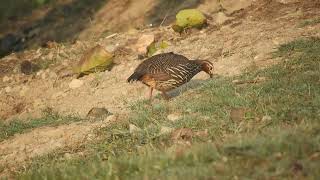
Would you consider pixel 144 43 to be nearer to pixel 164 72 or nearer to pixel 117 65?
pixel 117 65

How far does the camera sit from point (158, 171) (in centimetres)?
484

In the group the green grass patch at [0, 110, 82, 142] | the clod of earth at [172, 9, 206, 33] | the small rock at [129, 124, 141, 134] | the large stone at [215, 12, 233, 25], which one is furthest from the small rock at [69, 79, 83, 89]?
the small rock at [129, 124, 141, 134]

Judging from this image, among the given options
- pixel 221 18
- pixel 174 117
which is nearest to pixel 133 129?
pixel 174 117

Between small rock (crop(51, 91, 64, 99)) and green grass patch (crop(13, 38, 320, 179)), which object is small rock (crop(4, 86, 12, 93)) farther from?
green grass patch (crop(13, 38, 320, 179))

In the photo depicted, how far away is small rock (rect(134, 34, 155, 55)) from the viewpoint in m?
13.1

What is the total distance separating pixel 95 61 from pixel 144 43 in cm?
137

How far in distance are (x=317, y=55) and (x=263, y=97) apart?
6.83ft

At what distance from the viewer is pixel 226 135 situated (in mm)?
6133

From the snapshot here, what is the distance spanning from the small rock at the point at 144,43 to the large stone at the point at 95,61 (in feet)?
3.08

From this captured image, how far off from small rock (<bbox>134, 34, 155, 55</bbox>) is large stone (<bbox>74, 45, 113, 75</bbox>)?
94 centimetres

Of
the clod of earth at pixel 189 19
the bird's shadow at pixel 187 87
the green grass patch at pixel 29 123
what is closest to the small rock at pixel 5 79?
the green grass patch at pixel 29 123

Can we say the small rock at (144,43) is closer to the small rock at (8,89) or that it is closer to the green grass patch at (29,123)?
the small rock at (8,89)

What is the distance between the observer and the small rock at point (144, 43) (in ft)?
43.0

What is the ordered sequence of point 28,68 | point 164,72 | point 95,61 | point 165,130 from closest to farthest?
point 165,130
point 164,72
point 95,61
point 28,68
